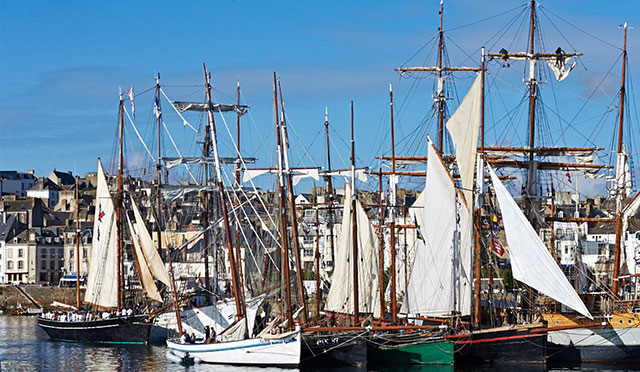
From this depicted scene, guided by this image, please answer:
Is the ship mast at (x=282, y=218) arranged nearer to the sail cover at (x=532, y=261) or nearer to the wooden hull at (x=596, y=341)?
the sail cover at (x=532, y=261)

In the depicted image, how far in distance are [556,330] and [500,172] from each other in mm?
18846

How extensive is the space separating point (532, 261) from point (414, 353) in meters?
7.48

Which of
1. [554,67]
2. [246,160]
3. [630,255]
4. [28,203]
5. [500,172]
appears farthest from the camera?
[28,203]

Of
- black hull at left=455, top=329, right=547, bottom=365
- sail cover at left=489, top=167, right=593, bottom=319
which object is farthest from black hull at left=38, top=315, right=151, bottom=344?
sail cover at left=489, top=167, right=593, bottom=319

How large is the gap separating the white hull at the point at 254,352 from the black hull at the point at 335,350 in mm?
937

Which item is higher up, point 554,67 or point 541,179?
point 554,67

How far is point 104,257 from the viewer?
87.1 metres

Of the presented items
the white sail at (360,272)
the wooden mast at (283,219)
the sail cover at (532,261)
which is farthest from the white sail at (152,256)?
the sail cover at (532,261)

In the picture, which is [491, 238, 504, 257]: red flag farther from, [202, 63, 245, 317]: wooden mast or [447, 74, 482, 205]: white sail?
[202, 63, 245, 317]: wooden mast

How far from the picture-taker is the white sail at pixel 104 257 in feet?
283

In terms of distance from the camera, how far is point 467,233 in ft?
204

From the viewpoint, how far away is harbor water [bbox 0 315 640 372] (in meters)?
60.8

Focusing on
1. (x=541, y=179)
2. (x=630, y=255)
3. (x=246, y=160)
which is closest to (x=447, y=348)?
(x=541, y=179)

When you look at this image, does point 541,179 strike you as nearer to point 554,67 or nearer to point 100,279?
point 554,67
